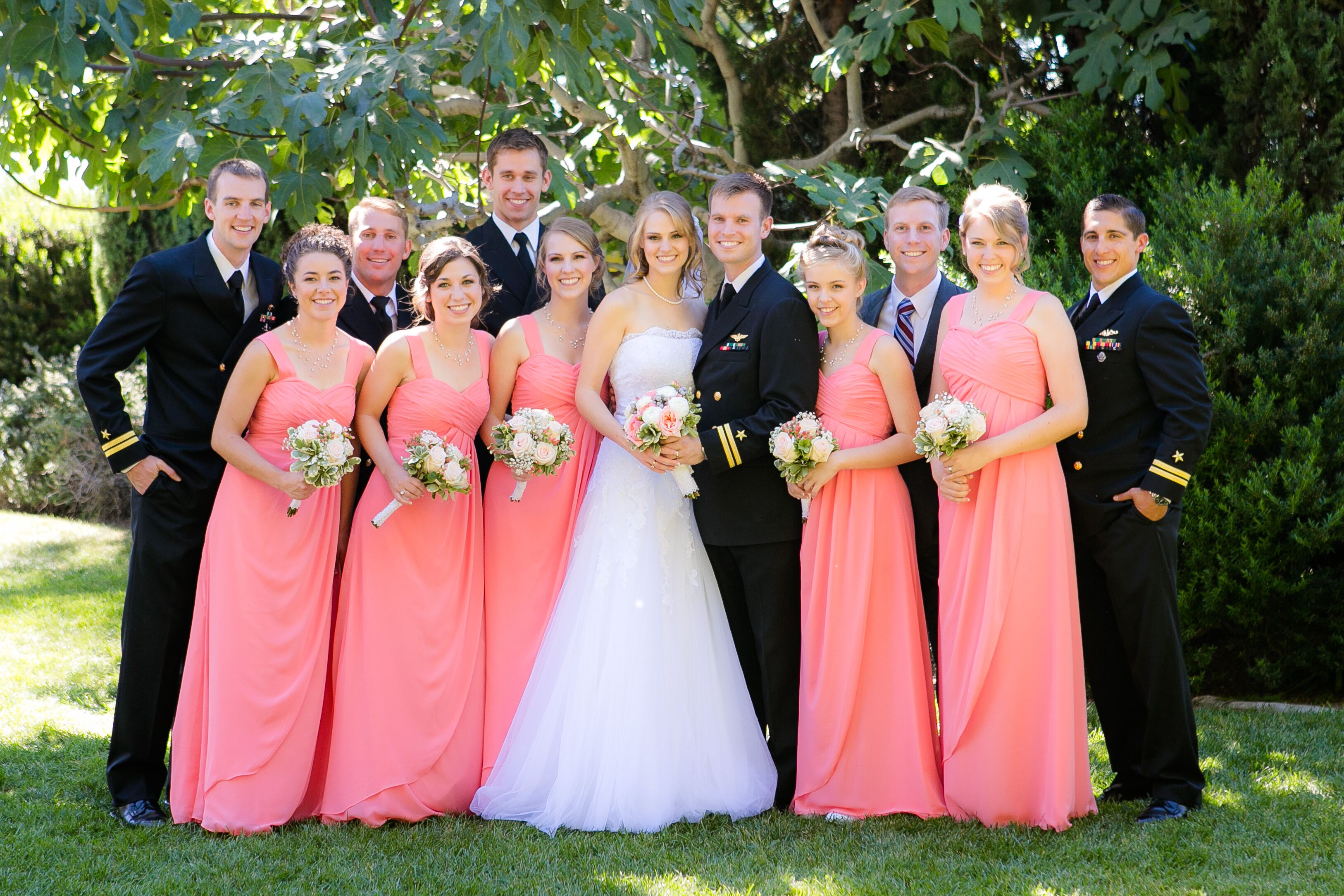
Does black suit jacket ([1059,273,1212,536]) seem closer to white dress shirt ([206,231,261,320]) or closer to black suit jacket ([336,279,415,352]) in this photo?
black suit jacket ([336,279,415,352])

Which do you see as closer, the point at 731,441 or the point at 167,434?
the point at 731,441

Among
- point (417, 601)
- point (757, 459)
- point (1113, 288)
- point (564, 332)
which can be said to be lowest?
point (417, 601)

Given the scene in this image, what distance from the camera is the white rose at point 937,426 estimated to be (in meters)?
4.11

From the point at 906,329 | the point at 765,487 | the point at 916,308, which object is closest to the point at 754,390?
the point at 765,487

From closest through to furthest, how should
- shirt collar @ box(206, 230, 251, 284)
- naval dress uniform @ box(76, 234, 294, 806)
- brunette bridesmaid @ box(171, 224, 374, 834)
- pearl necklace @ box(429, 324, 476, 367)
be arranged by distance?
brunette bridesmaid @ box(171, 224, 374, 834)
naval dress uniform @ box(76, 234, 294, 806)
shirt collar @ box(206, 230, 251, 284)
pearl necklace @ box(429, 324, 476, 367)

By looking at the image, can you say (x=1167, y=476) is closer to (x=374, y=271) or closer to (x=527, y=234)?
(x=527, y=234)

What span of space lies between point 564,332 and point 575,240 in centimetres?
41

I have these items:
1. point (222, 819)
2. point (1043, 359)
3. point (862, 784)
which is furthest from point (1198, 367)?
point (222, 819)

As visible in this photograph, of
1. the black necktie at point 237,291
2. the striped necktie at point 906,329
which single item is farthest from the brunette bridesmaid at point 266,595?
the striped necktie at point 906,329

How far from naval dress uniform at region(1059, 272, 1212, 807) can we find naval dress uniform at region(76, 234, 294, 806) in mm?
3528

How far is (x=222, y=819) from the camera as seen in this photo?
4.39 metres

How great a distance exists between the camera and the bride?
4449mm

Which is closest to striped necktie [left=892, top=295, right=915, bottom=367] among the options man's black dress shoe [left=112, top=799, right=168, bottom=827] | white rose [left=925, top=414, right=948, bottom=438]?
white rose [left=925, top=414, right=948, bottom=438]

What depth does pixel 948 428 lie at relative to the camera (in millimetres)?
4117
